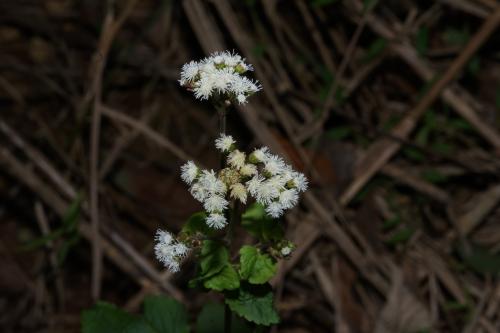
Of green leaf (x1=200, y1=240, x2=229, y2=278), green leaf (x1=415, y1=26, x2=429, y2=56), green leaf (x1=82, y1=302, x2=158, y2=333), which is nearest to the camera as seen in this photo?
green leaf (x1=200, y1=240, x2=229, y2=278)

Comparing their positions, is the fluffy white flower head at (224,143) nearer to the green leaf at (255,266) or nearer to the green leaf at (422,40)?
the green leaf at (255,266)

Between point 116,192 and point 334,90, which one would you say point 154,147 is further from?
point 334,90

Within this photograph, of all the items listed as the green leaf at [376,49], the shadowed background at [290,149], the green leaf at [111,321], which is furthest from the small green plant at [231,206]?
the green leaf at [376,49]

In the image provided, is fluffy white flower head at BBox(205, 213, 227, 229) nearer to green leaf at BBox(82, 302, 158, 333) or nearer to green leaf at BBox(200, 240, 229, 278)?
green leaf at BBox(200, 240, 229, 278)

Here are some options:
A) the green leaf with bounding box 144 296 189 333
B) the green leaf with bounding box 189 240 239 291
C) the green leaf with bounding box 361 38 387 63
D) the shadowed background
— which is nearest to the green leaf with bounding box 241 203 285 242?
the green leaf with bounding box 189 240 239 291

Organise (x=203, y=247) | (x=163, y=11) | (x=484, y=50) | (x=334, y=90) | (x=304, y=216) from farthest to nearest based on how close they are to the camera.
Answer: (x=163, y=11), (x=484, y=50), (x=334, y=90), (x=304, y=216), (x=203, y=247)

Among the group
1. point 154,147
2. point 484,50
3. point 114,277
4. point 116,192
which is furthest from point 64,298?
point 484,50

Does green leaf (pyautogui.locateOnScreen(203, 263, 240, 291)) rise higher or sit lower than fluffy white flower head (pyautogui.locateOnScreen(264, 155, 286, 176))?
lower
